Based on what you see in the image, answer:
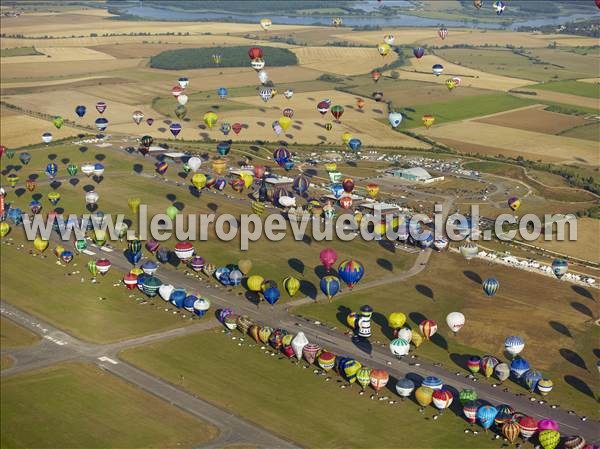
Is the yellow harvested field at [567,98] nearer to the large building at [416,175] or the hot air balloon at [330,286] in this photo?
the large building at [416,175]

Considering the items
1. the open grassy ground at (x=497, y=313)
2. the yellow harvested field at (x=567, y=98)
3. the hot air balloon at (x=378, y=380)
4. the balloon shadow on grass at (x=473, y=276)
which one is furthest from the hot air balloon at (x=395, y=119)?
the hot air balloon at (x=378, y=380)

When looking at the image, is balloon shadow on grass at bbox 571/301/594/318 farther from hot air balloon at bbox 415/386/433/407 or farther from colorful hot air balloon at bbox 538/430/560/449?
colorful hot air balloon at bbox 538/430/560/449

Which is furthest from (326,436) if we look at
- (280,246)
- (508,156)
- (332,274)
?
(508,156)

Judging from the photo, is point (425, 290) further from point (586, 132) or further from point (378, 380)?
point (586, 132)

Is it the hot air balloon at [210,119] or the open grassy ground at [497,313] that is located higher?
the hot air balloon at [210,119]

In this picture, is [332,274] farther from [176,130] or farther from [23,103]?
[23,103]
